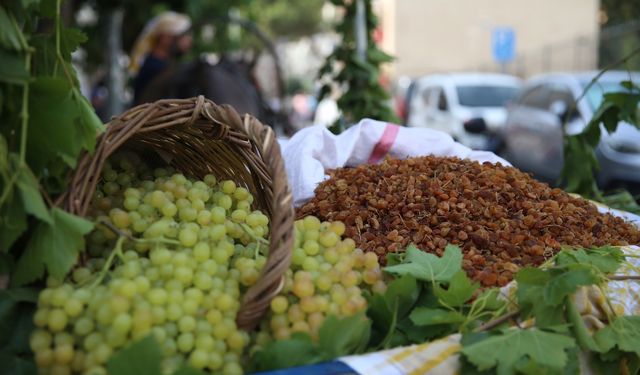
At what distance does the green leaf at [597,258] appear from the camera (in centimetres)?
135

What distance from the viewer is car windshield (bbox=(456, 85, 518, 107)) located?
10.0 m

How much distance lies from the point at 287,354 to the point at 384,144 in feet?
3.70

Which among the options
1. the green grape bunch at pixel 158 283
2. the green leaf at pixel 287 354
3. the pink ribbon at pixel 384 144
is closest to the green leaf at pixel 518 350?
the green leaf at pixel 287 354

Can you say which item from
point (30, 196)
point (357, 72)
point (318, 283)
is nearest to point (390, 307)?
point (318, 283)

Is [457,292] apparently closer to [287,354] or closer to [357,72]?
[287,354]

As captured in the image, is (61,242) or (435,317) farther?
(435,317)

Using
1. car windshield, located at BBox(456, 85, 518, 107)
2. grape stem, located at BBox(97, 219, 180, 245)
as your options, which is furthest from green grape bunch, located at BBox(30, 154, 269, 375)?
car windshield, located at BBox(456, 85, 518, 107)

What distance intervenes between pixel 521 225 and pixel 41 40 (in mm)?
1107

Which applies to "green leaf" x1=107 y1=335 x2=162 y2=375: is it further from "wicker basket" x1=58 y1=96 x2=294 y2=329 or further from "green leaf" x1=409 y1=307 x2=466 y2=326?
"green leaf" x1=409 y1=307 x2=466 y2=326

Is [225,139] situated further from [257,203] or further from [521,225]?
[521,225]

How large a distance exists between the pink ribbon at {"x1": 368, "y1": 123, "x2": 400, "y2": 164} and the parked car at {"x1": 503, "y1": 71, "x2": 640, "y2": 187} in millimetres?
3365

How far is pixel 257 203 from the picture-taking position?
166 centimetres

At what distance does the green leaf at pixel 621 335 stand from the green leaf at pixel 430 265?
0.29 meters

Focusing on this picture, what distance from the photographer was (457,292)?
1.28 metres
